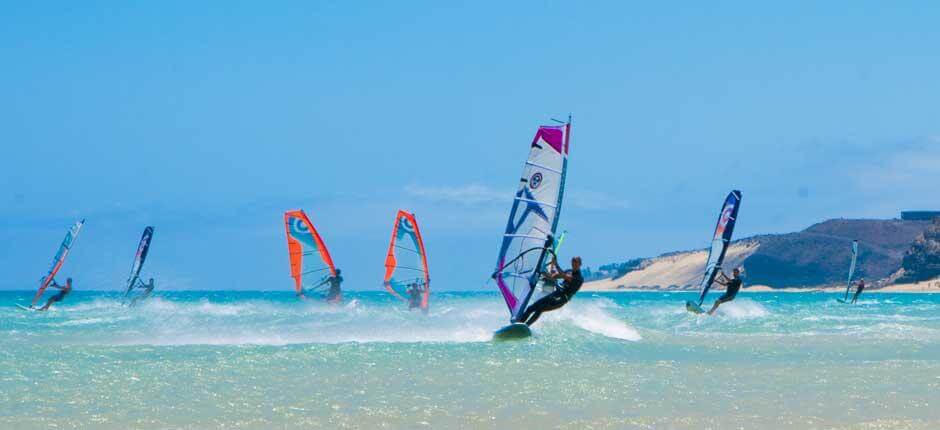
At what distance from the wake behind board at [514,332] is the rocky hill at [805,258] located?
10468cm

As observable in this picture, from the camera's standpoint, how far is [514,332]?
19031 mm

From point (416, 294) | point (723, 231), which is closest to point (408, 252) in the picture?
point (416, 294)

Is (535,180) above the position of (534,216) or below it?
above

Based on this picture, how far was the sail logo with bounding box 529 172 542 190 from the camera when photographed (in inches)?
730

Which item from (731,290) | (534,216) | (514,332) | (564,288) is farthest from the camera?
(731,290)

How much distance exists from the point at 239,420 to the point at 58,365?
5462 millimetres

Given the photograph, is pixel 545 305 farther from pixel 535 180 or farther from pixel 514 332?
pixel 535 180

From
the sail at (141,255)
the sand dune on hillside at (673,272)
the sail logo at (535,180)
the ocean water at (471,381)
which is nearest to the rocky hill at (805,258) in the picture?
the sand dune on hillside at (673,272)

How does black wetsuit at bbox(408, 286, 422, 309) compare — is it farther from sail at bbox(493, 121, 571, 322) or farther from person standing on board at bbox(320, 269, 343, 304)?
sail at bbox(493, 121, 571, 322)

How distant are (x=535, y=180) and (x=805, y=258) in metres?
138

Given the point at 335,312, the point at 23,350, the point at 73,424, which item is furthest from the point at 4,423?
the point at 335,312

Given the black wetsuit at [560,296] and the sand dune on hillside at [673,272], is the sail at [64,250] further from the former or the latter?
the sand dune on hillside at [673,272]

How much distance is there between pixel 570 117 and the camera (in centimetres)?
1841

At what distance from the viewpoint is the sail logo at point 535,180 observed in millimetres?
18536
